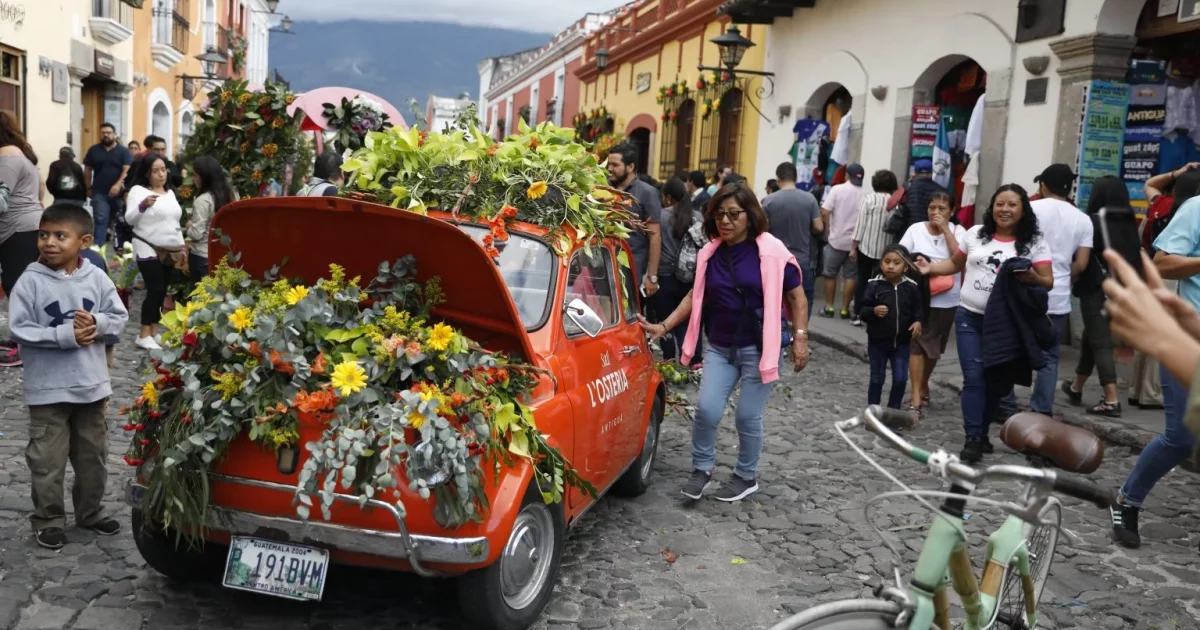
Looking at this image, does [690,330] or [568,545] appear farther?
[690,330]

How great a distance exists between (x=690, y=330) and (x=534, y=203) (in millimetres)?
1404

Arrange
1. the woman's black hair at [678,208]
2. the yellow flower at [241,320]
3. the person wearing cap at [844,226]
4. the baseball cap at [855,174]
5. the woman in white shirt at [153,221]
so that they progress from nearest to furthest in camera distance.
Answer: the yellow flower at [241,320] < the woman in white shirt at [153,221] < the woman's black hair at [678,208] < the person wearing cap at [844,226] < the baseball cap at [855,174]

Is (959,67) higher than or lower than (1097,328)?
higher

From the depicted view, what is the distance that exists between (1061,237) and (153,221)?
23.4 feet

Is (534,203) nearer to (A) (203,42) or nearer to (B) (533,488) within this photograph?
(B) (533,488)

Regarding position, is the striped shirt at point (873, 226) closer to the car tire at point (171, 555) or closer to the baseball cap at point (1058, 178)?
the baseball cap at point (1058, 178)

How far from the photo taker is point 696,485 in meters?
5.85

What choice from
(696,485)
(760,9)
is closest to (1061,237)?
(696,485)

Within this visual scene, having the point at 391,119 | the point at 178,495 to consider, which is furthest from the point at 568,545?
the point at 391,119

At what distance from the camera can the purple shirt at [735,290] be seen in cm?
570

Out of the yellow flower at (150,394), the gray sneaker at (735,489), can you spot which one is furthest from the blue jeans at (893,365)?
the yellow flower at (150,394)

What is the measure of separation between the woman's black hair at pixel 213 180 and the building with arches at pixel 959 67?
26.9 ft

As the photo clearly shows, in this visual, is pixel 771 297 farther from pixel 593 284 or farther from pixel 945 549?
pixel 945 549

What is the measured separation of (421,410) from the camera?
3.56 m
